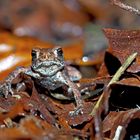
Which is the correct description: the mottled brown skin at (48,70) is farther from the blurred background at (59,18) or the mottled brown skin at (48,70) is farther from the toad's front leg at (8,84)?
the blurred background at (59,18)

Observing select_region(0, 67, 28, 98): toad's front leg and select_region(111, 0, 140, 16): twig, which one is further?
select_region(0, 67, 28, 98): toad's front leg

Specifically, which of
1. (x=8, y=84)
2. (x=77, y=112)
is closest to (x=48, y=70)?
(x=8, y=84)

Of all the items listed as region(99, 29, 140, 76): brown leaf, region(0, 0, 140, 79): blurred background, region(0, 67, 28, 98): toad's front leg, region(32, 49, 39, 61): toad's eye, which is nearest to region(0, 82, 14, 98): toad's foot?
region(0, 67, 28, 98): toad's front leg

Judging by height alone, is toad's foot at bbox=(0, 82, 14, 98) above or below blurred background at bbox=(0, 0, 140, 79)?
above

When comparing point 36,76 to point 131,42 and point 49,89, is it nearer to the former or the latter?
point 49,89

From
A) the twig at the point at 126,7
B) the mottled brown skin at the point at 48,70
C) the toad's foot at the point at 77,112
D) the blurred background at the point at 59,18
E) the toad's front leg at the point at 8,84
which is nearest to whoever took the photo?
the toad's foot at the point at 77,112

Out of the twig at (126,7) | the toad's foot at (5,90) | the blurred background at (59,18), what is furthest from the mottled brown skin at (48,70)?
the blurred background at (59,18)

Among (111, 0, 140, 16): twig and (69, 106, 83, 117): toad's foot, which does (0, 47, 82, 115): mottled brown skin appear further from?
(111, 0, 140, 16): twig

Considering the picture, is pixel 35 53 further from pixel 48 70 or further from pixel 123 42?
pixel 123 42

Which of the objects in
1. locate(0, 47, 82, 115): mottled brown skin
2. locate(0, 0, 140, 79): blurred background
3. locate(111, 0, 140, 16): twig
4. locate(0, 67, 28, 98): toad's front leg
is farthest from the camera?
locate(0, 0, 140, 79): blurred background

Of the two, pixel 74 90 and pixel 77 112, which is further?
pixel 74 90

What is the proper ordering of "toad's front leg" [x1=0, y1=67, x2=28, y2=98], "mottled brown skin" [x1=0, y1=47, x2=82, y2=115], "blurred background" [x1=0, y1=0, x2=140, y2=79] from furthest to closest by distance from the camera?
"blurred background" [x1=0, y1=0, x2=140, y2=79] → "mottled brown skin" [x1=0, y1=47, x2=82, y2=115] → "toad's front leg" [x1=0, y1=67, x2=28, y2=98]

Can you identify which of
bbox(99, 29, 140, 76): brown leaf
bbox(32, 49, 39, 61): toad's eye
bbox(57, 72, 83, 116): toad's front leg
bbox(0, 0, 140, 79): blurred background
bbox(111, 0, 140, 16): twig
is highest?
bbox(111, 0, 140, 16): twig
